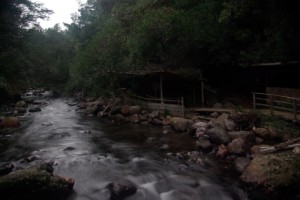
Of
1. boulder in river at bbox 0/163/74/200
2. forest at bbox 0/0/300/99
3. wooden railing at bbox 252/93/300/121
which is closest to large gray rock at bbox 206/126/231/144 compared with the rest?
wooden railing at bbox 252/93/300/121

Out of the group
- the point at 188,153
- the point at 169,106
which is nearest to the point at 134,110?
the point at 169,106

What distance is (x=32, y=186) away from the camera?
7.51m

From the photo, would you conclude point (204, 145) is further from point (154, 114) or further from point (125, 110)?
point (125, 110)

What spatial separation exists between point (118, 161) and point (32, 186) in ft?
13.5

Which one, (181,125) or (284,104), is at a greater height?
(284,104)

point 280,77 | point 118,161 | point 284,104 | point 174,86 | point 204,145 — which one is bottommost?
point 118,161

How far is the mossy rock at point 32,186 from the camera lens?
7.33 m

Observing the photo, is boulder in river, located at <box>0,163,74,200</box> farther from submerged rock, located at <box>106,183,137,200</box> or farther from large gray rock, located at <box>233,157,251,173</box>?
large gray rock, located at <box>233,157,251,173</box>

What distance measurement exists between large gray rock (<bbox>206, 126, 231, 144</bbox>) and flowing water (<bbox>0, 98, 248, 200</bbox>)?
1179 mm

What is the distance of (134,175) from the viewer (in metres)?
9.78

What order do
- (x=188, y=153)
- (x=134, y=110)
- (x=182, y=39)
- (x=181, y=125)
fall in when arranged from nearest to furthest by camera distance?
(x=188, y=153) < (x=181, y=125) < (x=182, y=39) < (x=134, y=110)

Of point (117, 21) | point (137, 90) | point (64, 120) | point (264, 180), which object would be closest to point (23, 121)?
point (64, 120)

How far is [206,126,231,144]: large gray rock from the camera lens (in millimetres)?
11641

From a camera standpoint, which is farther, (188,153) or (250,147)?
(188,153)
